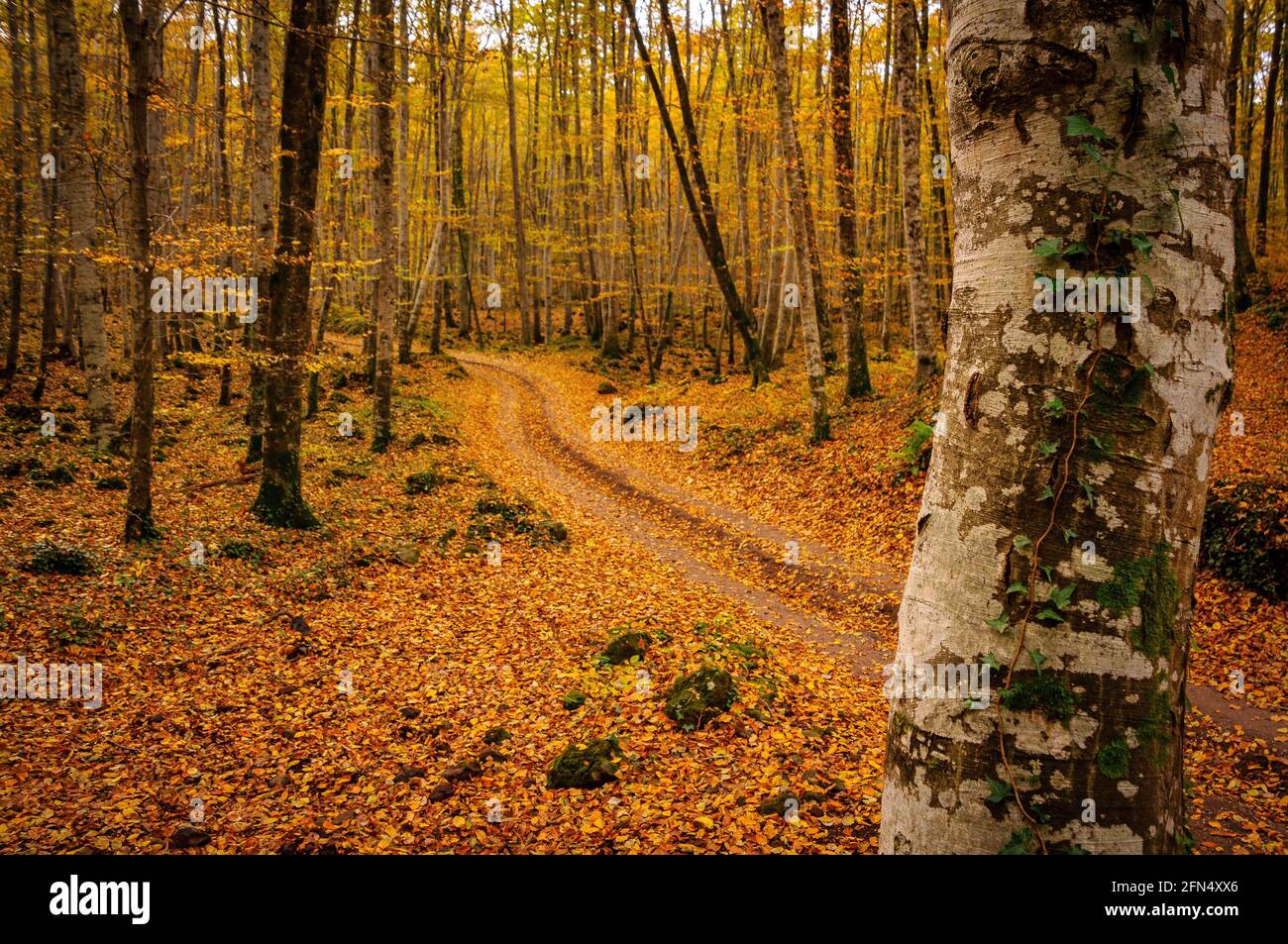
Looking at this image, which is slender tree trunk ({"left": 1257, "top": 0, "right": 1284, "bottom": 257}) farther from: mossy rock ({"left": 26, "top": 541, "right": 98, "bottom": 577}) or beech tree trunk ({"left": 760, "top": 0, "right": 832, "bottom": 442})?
mossy rock ({"left": 26, "top": 541, "right": 98, "bottom": 577})

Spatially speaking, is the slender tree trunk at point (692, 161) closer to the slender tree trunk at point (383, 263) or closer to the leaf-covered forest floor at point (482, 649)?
the leaf-covered forest floor at point (482, 649)

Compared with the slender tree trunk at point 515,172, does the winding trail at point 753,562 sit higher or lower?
lower

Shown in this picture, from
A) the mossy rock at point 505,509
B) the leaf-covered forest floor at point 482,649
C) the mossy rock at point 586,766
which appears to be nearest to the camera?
the leaf-covered forest floor at point 482,649

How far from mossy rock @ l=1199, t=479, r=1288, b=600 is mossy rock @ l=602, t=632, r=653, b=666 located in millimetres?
6494

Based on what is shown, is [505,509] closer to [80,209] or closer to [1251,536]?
[80,209]

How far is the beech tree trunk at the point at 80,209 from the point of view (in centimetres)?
1041

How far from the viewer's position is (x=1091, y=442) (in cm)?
168

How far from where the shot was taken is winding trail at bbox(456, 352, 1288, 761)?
22.6 feet

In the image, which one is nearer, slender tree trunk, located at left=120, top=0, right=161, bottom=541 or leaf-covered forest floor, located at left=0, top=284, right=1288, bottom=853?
leaf-covered forest floor, located at left=0, top=284, right=1288, bottom=853

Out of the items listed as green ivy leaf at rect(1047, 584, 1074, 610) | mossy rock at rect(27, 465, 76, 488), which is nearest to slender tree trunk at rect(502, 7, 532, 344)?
mossy rock at rect(27, 465, 76, 488)

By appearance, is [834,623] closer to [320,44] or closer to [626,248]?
[320,44]

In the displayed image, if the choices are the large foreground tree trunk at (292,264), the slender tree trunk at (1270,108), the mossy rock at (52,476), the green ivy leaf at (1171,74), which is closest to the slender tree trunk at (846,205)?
the large foreground tree trunk at (292,264)

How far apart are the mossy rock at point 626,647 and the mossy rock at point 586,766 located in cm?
169

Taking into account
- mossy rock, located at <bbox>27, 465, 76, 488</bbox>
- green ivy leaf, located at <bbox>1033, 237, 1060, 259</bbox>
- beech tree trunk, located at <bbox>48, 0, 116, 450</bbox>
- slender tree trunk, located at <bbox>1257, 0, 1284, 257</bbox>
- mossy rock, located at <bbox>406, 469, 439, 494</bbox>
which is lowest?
mossy rock, located at <bbox>406, 469, 439, 494</bbox>
